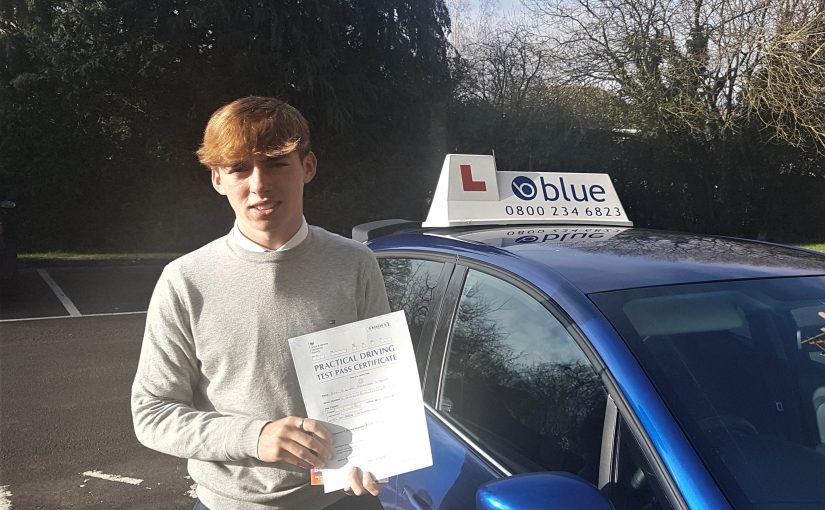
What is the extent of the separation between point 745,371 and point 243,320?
48.0 inches

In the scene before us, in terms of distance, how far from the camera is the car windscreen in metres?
1.53

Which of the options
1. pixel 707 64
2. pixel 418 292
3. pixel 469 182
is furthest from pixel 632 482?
pixel 707 64

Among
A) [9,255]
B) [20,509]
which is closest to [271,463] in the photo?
[20,509]

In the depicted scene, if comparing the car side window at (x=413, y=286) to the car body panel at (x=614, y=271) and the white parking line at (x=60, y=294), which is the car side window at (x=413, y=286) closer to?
the car body panel at (x=614, y=271)

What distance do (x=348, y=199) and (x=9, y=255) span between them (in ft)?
24.2

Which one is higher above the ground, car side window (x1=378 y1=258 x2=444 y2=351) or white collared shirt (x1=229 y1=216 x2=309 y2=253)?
white collared shirt (x1=229 y1=216 x2=309 y2=253)

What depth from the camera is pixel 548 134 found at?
54.3 feet

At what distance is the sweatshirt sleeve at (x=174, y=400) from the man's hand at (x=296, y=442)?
1.7 inches

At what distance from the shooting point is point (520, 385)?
203 centimetres

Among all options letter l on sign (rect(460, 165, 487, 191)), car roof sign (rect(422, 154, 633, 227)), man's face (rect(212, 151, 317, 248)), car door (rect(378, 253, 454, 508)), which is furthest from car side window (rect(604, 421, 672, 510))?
letter l on sign (rect(460, 165, 487, 191))

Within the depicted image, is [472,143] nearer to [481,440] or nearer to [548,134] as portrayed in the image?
[548,134]

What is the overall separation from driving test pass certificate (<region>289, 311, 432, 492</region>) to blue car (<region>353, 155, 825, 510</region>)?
0.67 ft

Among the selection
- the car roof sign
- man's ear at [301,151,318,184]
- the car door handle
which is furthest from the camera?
the car roof sign

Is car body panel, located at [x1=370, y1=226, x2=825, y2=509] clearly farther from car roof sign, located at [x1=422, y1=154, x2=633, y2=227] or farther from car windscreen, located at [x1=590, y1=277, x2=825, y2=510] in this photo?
car roof sign, located at [x1=422, y1=154, x2=633, y2=227]
